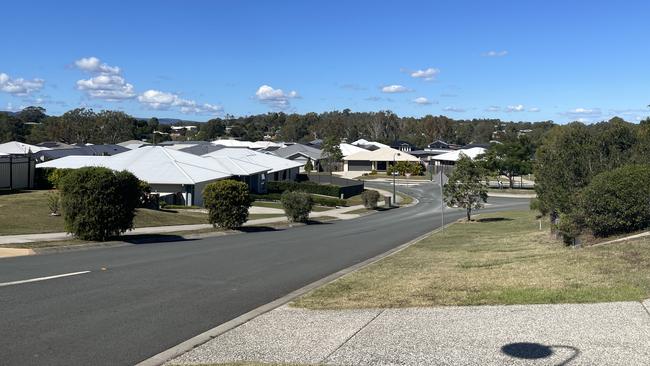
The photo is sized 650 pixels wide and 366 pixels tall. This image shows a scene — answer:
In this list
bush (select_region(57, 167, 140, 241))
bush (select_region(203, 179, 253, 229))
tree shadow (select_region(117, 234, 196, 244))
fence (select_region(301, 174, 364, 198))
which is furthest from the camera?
fence (select_region(301, 174, 364, 198))

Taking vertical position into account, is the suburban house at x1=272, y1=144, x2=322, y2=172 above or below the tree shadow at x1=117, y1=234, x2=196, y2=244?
above

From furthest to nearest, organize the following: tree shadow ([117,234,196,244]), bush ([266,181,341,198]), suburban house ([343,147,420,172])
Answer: suburban house ([343,147,420,172])
bush ([266,181,341,198])
tree shadow ([117,234,196,244])

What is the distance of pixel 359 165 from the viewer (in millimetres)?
121750

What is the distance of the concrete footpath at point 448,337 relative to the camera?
6.85m

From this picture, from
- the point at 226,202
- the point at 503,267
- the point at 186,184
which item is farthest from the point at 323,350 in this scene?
the point at 186,184

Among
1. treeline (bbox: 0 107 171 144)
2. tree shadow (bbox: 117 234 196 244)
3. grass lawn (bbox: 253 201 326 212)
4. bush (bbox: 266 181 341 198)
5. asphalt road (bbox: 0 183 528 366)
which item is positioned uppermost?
treeline (bbox: 0 107 171 144)

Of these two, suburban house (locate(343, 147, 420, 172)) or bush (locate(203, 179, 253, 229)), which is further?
suburban house (locate(343, 147, 420, 172))

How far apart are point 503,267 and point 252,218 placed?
1137 inches

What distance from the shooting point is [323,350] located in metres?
7.38

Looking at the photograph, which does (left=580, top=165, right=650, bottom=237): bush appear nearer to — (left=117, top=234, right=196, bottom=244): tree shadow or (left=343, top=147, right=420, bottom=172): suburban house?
(left=117, top=234, right=196, bottom=244): tree shadow

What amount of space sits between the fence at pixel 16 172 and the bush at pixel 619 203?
3801cm

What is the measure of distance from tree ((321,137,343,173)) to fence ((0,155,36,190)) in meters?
71.4

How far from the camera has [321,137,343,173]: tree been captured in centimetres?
11381

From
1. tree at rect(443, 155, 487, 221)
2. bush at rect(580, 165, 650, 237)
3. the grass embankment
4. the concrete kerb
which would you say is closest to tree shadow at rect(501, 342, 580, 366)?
the concrete kerb
